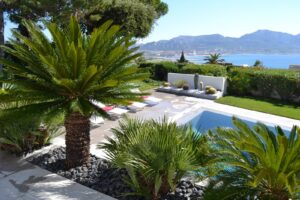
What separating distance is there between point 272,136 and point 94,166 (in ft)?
16.0

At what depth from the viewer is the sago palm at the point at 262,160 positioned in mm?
4609

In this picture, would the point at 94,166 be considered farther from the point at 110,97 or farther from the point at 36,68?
the point at 36,68

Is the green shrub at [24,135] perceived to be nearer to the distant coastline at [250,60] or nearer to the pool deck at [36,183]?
the pool deck at [36,183]

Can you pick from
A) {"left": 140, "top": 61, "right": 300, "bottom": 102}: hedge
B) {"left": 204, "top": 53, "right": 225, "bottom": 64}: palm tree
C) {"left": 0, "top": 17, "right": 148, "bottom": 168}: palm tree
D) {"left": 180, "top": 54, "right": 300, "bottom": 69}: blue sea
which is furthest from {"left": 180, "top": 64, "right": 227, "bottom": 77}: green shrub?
{"left": 180, "top": 54, "right": 300, "bottom": 69}: blue sea

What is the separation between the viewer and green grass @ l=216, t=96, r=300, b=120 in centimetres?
1602

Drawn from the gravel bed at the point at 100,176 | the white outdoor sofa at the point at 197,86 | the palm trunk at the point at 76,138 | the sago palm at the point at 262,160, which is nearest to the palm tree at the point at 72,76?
the palm trunk at the point at 76,138

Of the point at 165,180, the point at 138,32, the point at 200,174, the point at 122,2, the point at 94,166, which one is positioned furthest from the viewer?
the point at 138,32

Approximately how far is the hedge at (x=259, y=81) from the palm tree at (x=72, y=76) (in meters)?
11.4

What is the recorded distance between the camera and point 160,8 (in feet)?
115

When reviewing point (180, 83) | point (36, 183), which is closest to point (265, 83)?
point (180, 83)

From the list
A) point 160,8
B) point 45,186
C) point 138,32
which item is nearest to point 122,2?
point 138,32

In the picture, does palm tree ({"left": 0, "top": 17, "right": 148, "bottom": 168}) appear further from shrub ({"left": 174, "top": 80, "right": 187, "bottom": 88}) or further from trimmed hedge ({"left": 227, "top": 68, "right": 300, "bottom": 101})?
trimmed hedge ({"left": 227, "top": 68, "right": 300, "bottom": 101})

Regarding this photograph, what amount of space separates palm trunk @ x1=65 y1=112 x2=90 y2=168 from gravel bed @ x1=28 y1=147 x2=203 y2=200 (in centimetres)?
25

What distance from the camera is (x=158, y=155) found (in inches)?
219
